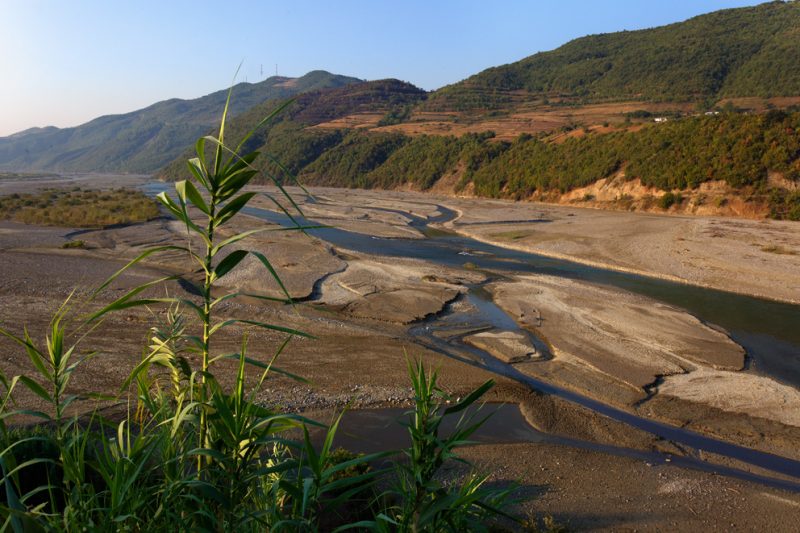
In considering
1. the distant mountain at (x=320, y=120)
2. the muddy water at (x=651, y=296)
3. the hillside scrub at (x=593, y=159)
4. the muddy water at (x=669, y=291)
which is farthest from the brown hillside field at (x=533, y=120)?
the muddy water at (x=651, y=296)

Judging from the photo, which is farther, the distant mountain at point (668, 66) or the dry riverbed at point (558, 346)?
the distant mountain at point (668, 66)

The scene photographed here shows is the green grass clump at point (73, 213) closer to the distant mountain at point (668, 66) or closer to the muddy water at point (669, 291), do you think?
the muddy water at point (669, 291)

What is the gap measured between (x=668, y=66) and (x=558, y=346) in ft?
260

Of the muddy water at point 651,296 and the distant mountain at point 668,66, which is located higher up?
the distant mountain at point 668,66

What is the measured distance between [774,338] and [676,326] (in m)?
2.26

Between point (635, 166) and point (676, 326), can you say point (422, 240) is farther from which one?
point (635, 166)

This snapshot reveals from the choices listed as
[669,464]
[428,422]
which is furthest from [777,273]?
[428,422]

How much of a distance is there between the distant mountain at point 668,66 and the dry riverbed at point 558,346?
4933 centimetres

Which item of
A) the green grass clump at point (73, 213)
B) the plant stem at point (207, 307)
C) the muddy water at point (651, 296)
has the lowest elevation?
the muddy water at point (651, 296)

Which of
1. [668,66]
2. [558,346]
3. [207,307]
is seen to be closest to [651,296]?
[558,346]

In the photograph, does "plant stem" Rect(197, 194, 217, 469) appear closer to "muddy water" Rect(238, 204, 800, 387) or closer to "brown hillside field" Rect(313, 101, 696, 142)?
"muddy water" Rect(238, 204, 800, 387)

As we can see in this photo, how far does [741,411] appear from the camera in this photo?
9.35 meters

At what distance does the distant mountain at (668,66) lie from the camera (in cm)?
6531

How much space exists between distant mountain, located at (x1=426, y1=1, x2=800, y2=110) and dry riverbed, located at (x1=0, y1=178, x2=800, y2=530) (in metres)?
49.3
